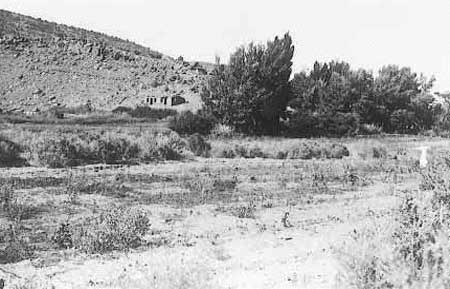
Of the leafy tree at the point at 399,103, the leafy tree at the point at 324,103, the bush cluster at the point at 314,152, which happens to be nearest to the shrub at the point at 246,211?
the bush cluster at the point at 314,152

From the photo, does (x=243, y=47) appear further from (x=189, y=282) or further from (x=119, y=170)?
(x=189, y=282)

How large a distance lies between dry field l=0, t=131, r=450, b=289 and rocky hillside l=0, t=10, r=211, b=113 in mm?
27720

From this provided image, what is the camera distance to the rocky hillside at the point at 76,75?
53.0m

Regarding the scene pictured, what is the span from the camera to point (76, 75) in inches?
2308

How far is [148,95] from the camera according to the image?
Answer: 53.0 meters

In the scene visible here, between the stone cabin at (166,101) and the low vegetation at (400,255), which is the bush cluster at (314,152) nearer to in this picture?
the low vegetation at (400,255)

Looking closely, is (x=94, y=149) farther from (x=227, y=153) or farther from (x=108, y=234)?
(x=108, y=234)

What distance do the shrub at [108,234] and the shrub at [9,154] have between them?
10.4 m

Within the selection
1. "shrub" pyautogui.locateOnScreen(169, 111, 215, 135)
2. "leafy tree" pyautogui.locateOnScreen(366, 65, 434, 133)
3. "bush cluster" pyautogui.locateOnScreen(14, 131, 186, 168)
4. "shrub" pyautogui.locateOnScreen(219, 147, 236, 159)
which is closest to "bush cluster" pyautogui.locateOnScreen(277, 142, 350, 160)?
"shrub" pyautogui.locateOnScreen(219, 147, 236, 159)

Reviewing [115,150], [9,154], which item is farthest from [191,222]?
[115,150]

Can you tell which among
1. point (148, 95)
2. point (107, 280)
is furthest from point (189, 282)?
point (148, 95)

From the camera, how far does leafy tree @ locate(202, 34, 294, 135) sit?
3425 cm

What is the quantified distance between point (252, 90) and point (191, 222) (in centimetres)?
2334

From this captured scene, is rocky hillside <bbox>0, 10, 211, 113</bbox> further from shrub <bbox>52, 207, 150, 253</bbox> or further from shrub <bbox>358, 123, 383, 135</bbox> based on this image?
shrub <bbox>52, 207, 150, 253</bbox>
